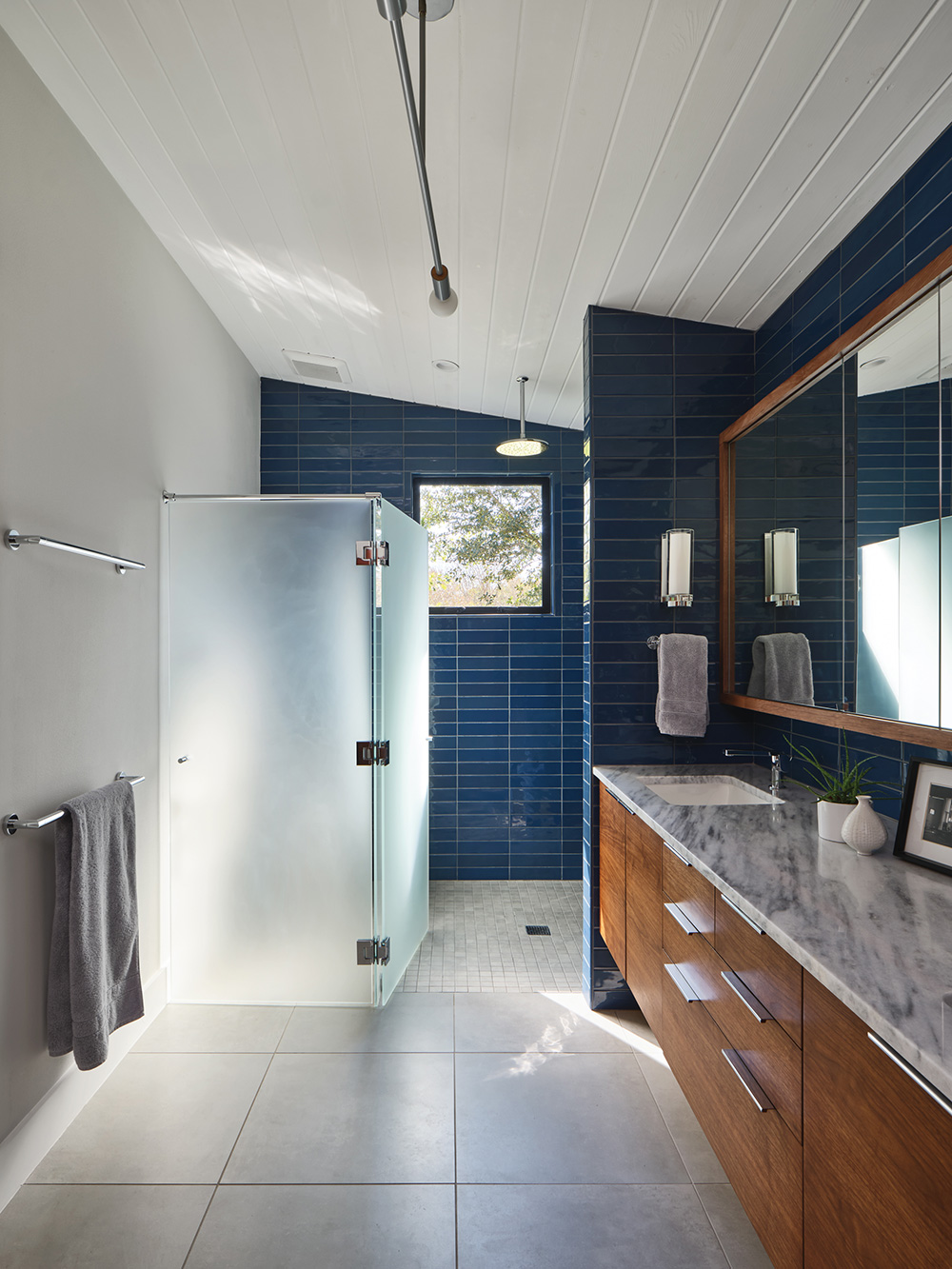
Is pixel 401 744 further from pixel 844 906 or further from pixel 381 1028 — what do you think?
pixel 844 906

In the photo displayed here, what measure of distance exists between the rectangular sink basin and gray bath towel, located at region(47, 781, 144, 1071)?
5.28ft

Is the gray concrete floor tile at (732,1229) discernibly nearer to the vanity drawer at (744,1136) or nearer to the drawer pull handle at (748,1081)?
the vanity drawer at (744,1136)

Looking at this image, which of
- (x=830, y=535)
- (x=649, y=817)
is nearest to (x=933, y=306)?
(x=830, y=535)

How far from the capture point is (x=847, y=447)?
5.58 ft

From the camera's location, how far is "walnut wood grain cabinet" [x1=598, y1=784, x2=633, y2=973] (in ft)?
7.08

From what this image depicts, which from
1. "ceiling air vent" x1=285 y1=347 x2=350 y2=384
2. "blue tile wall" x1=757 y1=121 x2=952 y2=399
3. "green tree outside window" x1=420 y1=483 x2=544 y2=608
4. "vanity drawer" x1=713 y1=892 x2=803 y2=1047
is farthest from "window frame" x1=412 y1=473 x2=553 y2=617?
"vanity drawer" x1=713 y1=892 x2=803 y2=1047

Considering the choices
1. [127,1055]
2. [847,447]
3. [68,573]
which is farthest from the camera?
[127,1055]

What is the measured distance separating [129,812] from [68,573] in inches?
28.7

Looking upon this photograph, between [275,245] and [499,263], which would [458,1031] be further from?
[275,245]

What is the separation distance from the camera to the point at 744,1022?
1.26 meters

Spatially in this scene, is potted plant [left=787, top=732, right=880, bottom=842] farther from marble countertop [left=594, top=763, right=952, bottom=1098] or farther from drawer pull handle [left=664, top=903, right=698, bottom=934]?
drawer pull handle [left=664, top=903, right=698, bottom=934]

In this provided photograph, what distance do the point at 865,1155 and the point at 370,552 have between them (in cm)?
201


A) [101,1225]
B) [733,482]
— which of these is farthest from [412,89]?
[101,1225]

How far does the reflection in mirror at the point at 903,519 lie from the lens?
137 cm
